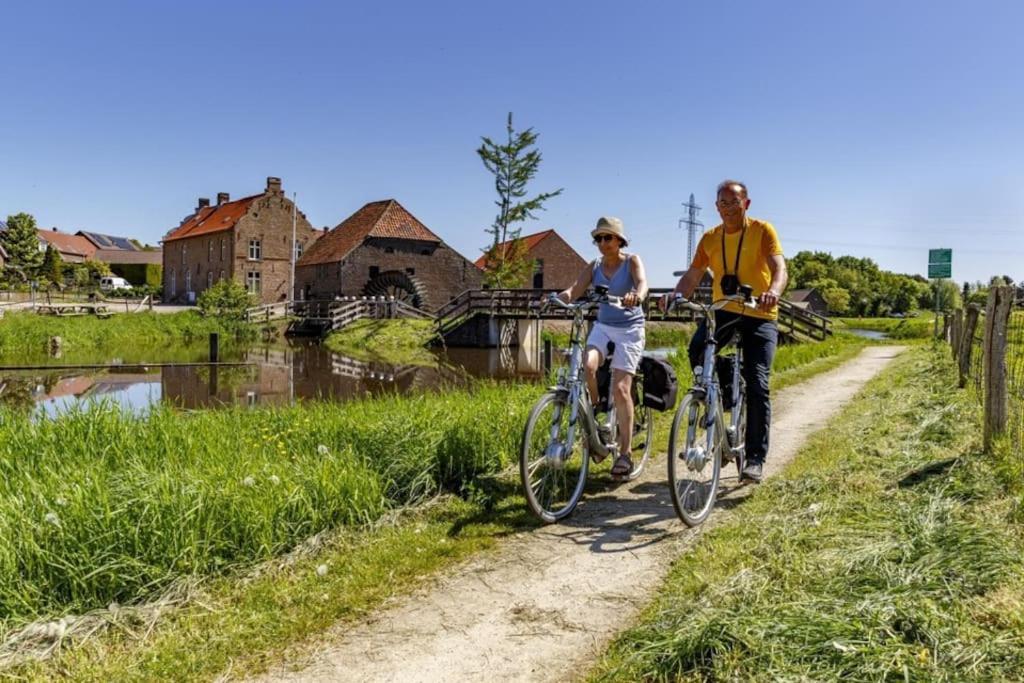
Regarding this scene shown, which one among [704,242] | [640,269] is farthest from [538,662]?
[704,242]

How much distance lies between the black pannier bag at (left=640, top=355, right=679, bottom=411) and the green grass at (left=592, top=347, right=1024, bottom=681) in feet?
2.89

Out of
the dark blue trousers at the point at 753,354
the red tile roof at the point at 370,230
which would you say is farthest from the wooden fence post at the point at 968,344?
the red tile roof at the point at 370,230

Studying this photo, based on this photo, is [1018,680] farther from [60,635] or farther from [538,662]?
[60,635]

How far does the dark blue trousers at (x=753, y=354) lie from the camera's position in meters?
4.81

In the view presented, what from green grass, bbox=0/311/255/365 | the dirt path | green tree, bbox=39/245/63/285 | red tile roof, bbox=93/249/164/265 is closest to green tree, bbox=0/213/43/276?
green tree, bbox=39/245/63/285

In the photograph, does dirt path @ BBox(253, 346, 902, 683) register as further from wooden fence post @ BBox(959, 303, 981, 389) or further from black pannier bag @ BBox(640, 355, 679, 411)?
wooden fence post @ BBox(959, 303, 981, 389)

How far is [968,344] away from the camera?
9336 mm

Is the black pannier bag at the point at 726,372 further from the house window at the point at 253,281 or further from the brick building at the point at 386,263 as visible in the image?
the house window at the point at 253,281

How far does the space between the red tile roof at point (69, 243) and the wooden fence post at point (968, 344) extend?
9425 centimetres

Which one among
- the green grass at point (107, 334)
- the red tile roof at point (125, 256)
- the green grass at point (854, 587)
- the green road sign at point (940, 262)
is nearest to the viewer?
the green grass at point (854, 587)

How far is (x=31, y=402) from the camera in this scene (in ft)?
42.4

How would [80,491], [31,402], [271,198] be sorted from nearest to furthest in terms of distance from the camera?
[80,491] < [31,402] < [271,198]

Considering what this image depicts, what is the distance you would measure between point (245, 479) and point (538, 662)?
2058 mm

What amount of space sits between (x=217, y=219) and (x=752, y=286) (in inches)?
2080
